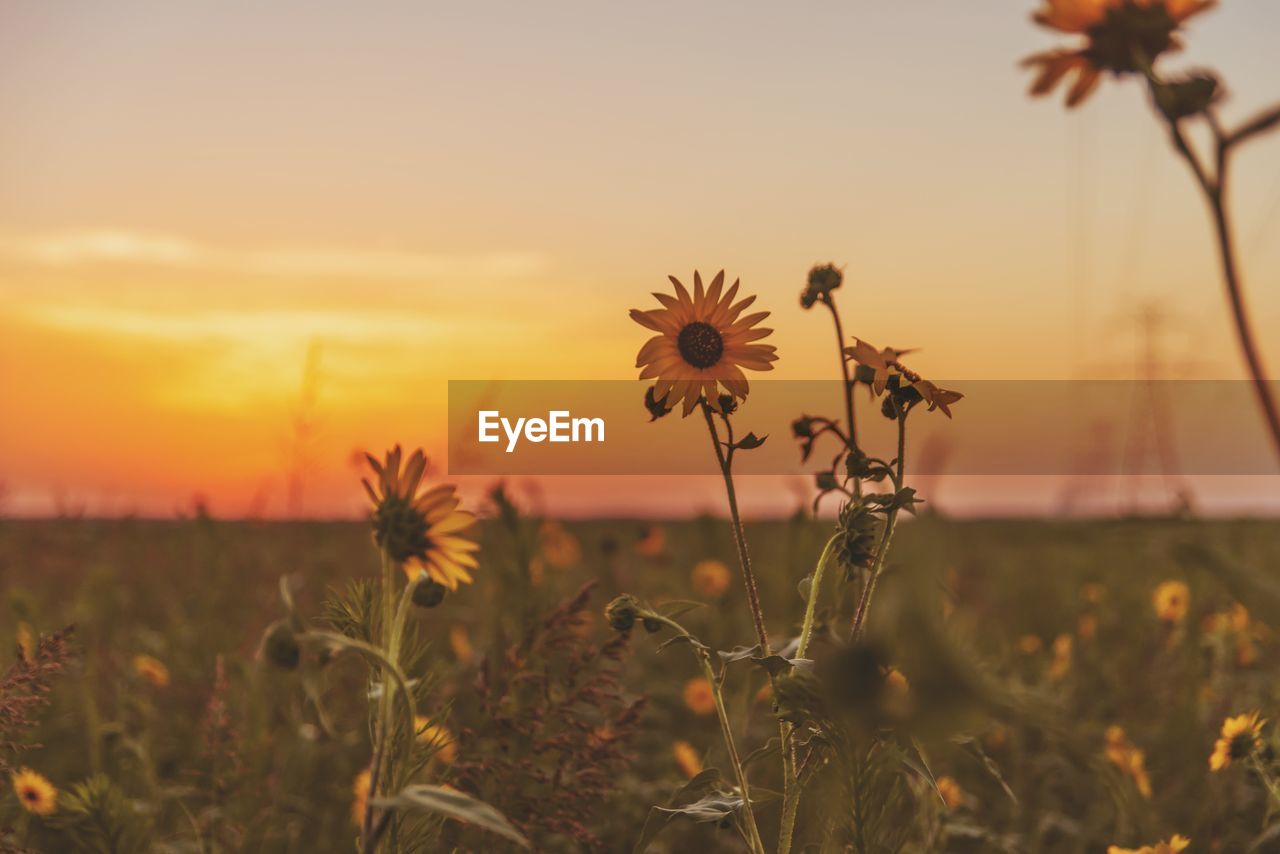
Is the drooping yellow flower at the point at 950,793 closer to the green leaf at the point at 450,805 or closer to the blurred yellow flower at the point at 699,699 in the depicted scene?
the blurred yellow flower at the point at 699,699

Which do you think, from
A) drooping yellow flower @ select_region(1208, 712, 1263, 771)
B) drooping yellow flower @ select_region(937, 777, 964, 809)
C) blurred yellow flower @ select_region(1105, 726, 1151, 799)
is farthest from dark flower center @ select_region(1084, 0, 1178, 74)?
blurred yellow flower @ select_region(1105, 726, 1151, 799)

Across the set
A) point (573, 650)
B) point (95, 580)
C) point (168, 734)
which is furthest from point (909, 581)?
point (95, 580)

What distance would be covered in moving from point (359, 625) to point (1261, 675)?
12.5ft

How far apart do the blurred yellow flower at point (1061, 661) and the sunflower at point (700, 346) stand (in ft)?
8.91

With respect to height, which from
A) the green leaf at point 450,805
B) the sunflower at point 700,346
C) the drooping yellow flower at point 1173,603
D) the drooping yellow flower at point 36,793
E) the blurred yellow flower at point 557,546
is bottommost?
the drooping yellow flower at point 36,793

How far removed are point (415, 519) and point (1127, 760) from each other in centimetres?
242

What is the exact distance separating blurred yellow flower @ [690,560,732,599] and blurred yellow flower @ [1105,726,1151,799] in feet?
5.45

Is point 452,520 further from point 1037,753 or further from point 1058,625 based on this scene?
point 1058,625

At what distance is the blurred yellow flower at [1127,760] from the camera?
2636 millimetres

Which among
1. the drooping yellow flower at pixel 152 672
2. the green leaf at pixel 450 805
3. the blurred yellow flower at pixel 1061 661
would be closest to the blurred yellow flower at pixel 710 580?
the blurred yellow flower at pixel 1061 661

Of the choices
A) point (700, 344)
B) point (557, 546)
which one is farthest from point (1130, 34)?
point (557, 546)

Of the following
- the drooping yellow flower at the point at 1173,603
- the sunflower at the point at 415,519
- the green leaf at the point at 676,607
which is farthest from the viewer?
the drooping yellow flower at the point at 1173,603

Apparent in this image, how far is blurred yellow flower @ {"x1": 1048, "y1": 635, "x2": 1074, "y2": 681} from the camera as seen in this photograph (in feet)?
12.5

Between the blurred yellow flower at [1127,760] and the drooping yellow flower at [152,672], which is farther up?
the drooping yellow flower at [152,672]
